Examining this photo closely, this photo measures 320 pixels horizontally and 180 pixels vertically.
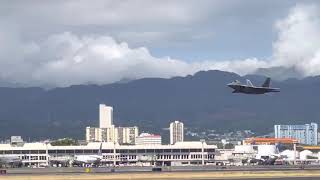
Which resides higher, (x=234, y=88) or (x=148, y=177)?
(x=234, y=88)

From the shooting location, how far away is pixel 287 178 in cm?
10744

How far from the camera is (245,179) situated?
4163 inches

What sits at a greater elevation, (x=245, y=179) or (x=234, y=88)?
(x=234, y=88)

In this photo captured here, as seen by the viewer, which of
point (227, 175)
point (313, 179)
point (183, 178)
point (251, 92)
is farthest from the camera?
point (227, 175)

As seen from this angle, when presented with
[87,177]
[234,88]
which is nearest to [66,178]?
[87,177]

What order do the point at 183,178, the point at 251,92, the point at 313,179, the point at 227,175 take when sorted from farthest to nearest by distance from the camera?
the point at 227,175
the point at 183,178
the point at 313,179
the point at 251,92

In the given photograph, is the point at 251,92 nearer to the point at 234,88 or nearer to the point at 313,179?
the point at 234,88

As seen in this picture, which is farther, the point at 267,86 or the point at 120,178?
the point at 120,178

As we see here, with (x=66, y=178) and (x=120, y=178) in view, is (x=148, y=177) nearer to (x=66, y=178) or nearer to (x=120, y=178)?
(x=120, y=178)

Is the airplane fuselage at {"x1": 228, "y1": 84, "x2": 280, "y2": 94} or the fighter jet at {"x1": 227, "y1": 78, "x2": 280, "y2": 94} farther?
the airplane fuselage at {"x1": 228, "y1": 84, "x2": 280, "y2": 94}

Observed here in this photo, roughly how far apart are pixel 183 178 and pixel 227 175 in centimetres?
1057

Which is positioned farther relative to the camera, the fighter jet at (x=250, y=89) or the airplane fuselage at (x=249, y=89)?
the airplane fuselage at (x=249, y=89)

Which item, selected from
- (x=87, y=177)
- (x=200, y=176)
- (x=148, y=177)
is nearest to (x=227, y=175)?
(x=200, y=176)

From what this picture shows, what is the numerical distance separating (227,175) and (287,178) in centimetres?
1153
